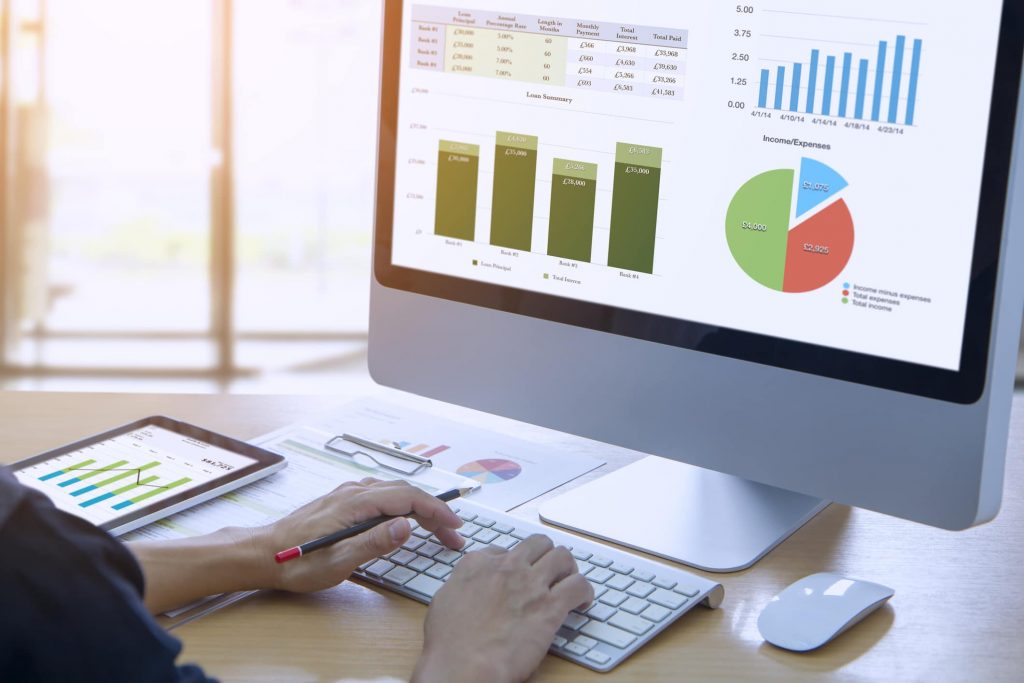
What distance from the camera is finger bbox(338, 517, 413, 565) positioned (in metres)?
0.87

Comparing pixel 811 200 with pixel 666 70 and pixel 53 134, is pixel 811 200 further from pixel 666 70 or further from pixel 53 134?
pixel 53 134

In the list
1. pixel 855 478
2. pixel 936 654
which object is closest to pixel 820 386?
pixel 855 478

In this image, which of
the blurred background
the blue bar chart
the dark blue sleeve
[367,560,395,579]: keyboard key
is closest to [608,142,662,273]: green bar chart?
the blue bar chart

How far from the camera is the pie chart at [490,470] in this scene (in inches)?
43.7

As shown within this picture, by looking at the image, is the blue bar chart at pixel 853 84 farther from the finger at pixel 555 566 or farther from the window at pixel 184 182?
the window at pixel 184 182

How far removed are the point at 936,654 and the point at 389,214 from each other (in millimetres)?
676

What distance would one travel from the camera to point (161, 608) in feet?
2.71

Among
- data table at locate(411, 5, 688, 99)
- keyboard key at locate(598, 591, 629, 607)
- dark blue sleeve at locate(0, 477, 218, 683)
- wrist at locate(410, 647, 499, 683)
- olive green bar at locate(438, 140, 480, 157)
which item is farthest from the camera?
olive green bar at locate(438, 140, 480, 157)

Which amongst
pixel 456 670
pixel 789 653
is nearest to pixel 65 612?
pixel 456 670

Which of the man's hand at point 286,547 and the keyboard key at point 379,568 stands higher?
the man's hand at point 286,547

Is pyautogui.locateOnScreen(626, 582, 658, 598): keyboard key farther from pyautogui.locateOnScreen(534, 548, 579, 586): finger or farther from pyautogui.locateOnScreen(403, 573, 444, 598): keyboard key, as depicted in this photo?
pyautogui.locateOnScreen(403, 573, 444, 598): keyboard key

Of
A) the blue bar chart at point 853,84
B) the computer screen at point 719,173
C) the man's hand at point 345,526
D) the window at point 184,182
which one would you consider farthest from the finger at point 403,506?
the window at point 184,182

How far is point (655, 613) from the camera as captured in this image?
818 mm

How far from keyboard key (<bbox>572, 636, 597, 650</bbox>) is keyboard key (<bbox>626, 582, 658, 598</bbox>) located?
0.07m
